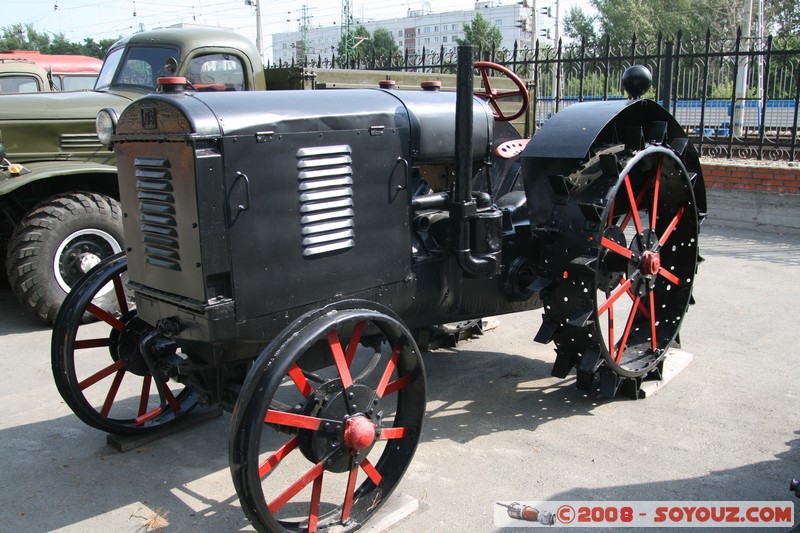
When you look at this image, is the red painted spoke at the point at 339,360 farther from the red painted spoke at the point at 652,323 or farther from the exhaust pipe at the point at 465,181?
the red painted spoke at the point at 652,323

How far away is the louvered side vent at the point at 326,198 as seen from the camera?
297cm

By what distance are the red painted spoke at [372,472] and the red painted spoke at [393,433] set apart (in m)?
0.12

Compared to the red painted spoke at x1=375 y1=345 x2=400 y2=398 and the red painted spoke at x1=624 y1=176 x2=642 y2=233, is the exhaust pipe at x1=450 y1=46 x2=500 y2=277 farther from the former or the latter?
the red painted spoke at x1=624 y1=176 x2=642 y2=233

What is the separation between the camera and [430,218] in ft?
11.7

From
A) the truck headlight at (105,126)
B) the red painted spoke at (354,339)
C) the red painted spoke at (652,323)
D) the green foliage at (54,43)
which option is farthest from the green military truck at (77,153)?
the green foliage at (54,43)

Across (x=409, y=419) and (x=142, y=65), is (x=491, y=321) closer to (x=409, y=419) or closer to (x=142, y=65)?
(x=409, y=419)

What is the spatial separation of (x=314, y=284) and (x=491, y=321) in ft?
9.39

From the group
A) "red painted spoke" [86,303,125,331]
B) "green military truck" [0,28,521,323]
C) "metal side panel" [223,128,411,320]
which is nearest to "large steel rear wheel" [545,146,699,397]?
"metal side panel" [223,128,411,320]

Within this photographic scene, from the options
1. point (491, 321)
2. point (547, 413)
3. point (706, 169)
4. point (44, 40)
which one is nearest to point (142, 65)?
point (491, 321)

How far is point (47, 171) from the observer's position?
5840mm

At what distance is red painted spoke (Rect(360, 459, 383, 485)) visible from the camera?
295 cm

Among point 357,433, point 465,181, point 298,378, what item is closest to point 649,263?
point 465,181

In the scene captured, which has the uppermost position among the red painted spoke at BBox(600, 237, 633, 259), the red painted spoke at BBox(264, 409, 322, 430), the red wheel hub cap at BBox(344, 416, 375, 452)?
the red painted spoke at BBox(600, 237, 633, 259)

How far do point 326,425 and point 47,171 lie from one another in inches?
166
